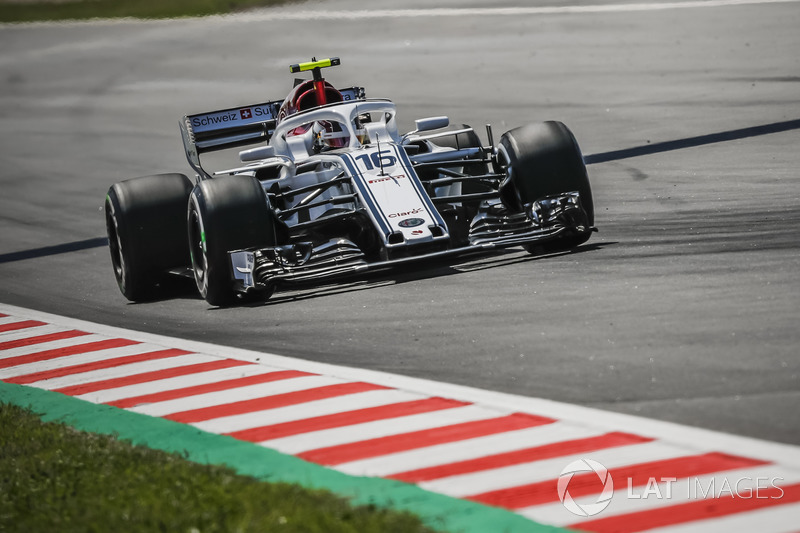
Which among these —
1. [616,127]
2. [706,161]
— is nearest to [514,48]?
[616,127]

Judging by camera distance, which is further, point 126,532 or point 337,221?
point 337,221

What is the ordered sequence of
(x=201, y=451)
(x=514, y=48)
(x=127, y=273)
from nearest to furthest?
(x=201, y=451) → (x=127, y=273) → (x=514, y=48)

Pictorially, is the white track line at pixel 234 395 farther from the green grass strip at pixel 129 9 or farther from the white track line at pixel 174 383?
the green grass strip at pixel 129 9

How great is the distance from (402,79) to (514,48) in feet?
10.2

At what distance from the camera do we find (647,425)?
5.82 meters

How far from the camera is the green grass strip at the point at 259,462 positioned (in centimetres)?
496

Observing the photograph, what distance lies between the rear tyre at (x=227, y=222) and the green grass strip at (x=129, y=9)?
2604 centimetres

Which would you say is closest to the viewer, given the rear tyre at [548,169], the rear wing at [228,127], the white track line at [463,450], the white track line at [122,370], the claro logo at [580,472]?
the claro logo at [580,472]

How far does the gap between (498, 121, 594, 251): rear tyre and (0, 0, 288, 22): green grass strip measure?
2554 cm

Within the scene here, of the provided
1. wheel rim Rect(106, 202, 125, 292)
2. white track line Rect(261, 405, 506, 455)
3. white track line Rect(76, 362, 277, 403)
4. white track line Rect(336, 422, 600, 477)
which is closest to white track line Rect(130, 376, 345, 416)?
white track line Rect(76, 362, 277, 403)

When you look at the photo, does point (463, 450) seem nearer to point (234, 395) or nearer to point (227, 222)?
point (234, 395)

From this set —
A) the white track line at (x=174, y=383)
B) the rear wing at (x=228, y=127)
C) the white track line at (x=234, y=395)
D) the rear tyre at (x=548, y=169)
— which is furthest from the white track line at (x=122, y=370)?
the rear wing at (x=228, y=127)

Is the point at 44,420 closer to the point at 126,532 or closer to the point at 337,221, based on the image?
the point at 126,532

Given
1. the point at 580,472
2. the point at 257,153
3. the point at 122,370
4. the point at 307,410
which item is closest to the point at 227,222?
the point at 257,153
